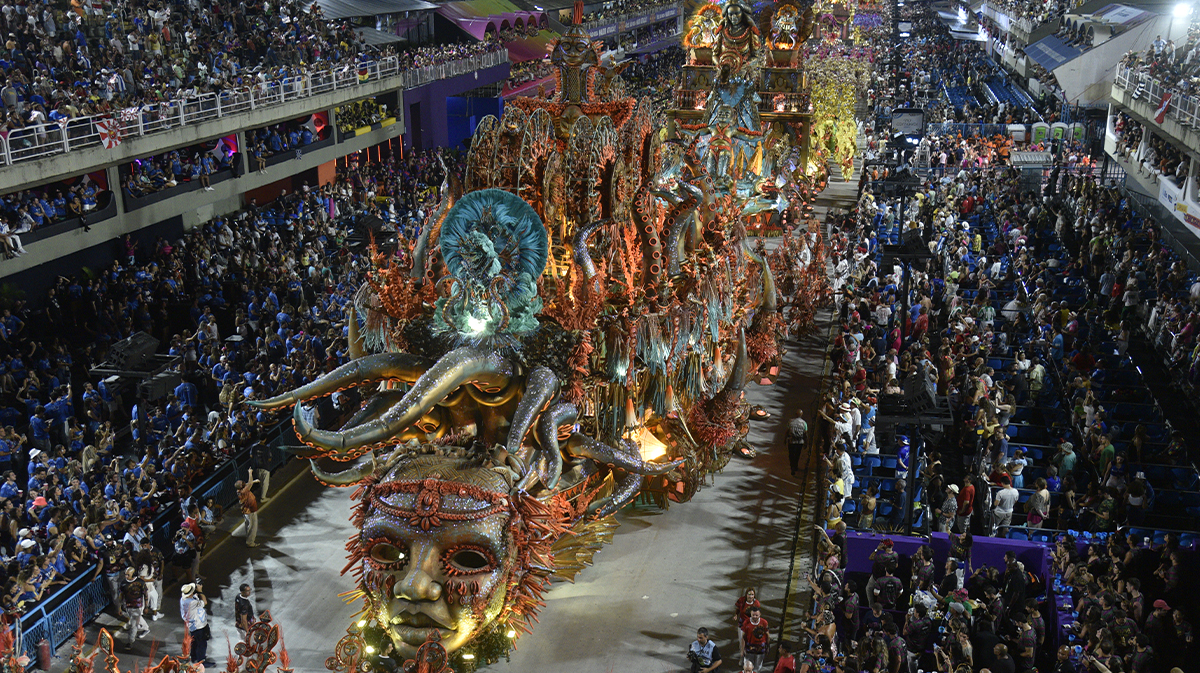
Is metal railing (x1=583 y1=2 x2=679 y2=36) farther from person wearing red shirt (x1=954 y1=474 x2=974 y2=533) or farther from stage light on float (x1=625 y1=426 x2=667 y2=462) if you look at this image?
person wearing red shirt (x1=954 y1=474 x2=974 y2=533)

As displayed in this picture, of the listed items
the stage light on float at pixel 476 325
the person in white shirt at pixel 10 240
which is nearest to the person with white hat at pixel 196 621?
the stage light on float at pixel 476 325

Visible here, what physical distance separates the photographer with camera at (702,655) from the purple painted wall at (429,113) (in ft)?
97.0

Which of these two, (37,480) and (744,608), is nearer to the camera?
(744,608)

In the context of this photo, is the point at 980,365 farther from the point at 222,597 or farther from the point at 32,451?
the point at 32,451

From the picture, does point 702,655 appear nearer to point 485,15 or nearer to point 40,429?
point 40,429

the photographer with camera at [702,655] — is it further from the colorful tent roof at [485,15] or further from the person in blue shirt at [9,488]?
the colorful tent roof at [485,15]

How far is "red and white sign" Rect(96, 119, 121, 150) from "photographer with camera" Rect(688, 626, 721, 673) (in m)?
16.6

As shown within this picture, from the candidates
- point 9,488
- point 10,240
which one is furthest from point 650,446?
point 10,240

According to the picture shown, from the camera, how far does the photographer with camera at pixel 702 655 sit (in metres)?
11.3


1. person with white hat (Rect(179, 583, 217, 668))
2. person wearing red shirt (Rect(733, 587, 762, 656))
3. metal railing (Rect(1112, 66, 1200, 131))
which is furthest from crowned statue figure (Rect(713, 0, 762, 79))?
person with white hat (Rect(179, 583, 217, 668))

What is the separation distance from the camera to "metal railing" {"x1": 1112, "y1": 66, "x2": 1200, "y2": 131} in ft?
74.9

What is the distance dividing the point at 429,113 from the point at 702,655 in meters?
31.9

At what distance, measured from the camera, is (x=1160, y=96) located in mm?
25359

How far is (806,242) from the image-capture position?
23.0m
